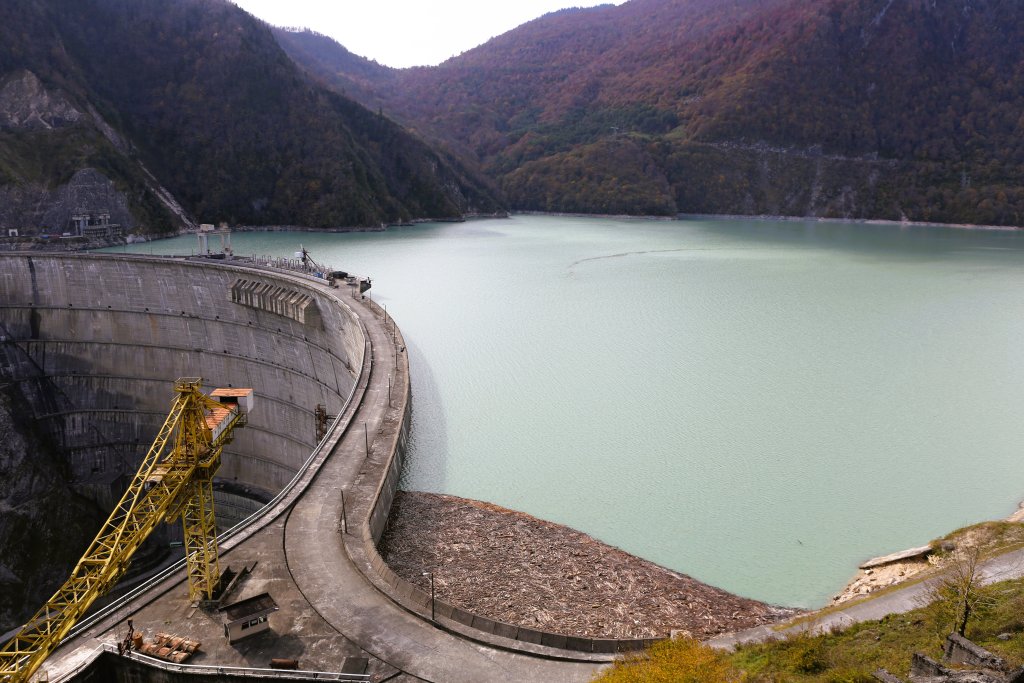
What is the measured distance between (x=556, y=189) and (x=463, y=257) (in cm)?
6963

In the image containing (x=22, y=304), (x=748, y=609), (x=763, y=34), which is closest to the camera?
(x=748, y=609)

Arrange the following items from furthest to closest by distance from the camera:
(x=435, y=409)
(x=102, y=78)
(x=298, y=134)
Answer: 1. (x=298, y=134)
2. (x=102, y=78)
3. (x=435, y=409)

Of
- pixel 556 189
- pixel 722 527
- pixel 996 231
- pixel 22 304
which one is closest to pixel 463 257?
pixel 22 304

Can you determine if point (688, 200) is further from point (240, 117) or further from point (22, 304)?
point (22, 304)

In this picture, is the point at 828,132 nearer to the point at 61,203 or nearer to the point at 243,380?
the point at 61,203

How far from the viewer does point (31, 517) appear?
32.2 meters

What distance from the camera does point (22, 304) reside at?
122 feet

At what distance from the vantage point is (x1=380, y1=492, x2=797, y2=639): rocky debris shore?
1427 centimetres

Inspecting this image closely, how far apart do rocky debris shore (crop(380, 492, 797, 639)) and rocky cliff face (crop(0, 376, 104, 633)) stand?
72.0 ft

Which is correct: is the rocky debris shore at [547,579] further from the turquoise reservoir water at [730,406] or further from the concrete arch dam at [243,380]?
the concrete arch dam at [243,380]

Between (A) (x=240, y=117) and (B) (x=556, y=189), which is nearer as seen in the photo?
(A) (x=240, y=117)

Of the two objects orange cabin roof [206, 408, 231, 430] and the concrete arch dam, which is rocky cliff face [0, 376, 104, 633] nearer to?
the concrete arch dam

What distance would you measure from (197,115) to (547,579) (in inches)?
3864

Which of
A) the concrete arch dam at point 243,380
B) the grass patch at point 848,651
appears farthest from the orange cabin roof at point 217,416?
the grass patch at point 848,651
